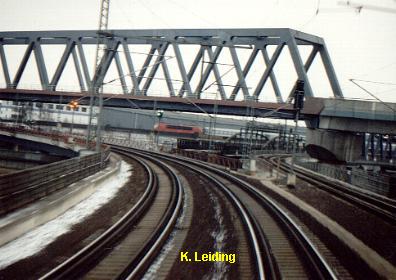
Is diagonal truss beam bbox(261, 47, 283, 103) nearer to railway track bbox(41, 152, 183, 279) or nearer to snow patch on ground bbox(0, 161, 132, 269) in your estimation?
Answer: snow patch on ground bbox(0, 161, 132, 269)

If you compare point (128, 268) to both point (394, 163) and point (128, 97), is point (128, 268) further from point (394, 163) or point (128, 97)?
point (394, 163)

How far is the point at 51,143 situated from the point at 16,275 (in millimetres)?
42716

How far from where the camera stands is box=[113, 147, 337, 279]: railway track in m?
9.55

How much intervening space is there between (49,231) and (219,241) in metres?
6.08

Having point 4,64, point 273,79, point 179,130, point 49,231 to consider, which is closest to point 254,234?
point 49,231

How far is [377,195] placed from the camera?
79.2ft

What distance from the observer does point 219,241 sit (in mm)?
12055

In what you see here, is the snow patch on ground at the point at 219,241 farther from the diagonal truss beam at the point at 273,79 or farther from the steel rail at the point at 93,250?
the diagonal truss beam at the point at 273,79

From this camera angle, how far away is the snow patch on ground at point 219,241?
30.3 feet

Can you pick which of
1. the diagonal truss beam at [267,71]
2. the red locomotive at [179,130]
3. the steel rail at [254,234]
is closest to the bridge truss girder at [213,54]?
the diagonal truss beam at [267,71]

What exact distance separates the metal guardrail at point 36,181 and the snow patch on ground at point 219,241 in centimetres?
745

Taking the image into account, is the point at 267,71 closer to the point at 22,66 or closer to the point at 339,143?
the point at 339,143

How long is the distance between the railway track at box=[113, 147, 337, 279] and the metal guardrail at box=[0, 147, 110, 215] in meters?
8.71

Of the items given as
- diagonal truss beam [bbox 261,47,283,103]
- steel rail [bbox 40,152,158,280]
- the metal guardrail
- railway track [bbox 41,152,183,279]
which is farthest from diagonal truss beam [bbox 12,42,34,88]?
steel rail [bbox 40,152,158,280]
